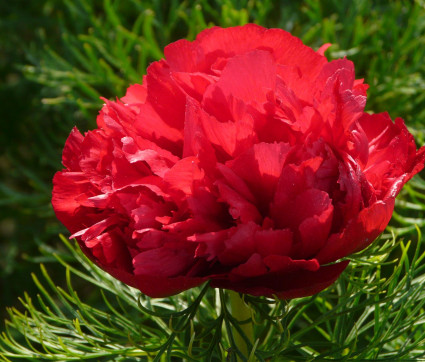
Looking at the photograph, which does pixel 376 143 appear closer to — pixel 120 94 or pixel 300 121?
pixel 300 121

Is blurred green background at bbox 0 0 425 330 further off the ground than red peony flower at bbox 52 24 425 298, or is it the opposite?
red peony flower at bbox 52 24 425 298

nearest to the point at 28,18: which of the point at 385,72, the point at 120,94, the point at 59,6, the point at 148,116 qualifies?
the point at 59,6

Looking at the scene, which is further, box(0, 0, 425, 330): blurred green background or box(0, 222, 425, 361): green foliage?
box(0, 0, 425, 330): blurred green background

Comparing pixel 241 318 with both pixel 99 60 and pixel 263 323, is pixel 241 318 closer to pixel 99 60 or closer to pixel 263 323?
pixel 263 323

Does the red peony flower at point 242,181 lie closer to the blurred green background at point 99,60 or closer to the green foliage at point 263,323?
the green foliage at point 263,323

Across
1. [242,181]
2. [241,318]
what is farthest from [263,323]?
[242,181]

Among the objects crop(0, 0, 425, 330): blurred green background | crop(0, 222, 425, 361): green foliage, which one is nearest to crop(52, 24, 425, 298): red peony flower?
crop(0, 222, 425, 361): green foliage

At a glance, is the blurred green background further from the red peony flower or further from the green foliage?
the red peony flower

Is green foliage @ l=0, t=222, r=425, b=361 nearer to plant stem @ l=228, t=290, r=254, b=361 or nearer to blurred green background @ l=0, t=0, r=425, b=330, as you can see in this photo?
plant stem @ l=228, t=290, r=254, b=361
